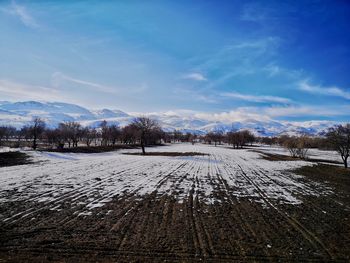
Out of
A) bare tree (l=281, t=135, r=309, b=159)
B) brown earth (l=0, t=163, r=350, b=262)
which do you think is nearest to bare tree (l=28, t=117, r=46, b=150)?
brown earth (l=0, t=163, r=350, b=262)

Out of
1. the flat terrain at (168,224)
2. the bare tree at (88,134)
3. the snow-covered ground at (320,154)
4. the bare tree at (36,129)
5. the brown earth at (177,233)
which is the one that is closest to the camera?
the brown earth at (177,233)

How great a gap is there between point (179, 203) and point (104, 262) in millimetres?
6012

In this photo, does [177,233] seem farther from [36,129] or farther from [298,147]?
[36,129]

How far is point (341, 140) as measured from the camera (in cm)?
2938

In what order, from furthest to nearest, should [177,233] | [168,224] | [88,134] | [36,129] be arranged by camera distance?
1. [88,134]
2. [36,129]
3. [168,224]
4. [177,233]

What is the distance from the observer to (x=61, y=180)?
1645 centimetres

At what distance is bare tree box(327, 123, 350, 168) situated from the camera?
29.2m


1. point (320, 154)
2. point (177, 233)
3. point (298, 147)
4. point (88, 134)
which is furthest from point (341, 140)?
point (88, 134)

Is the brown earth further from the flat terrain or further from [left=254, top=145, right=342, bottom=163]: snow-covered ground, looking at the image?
[left=254, top=145, right=342, bottom=163]: snow-covered ground

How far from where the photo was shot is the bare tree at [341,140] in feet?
95.7

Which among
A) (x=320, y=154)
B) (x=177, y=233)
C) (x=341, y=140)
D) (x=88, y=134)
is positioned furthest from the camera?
→ (x=88, y=134)

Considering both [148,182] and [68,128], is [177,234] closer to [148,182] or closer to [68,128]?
[148,182]

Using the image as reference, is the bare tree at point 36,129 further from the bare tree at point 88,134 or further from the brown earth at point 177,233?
the brown earth at point 177,233

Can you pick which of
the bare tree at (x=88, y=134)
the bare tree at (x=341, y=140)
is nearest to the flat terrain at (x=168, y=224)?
the bare tree at (x=341, y=140)
